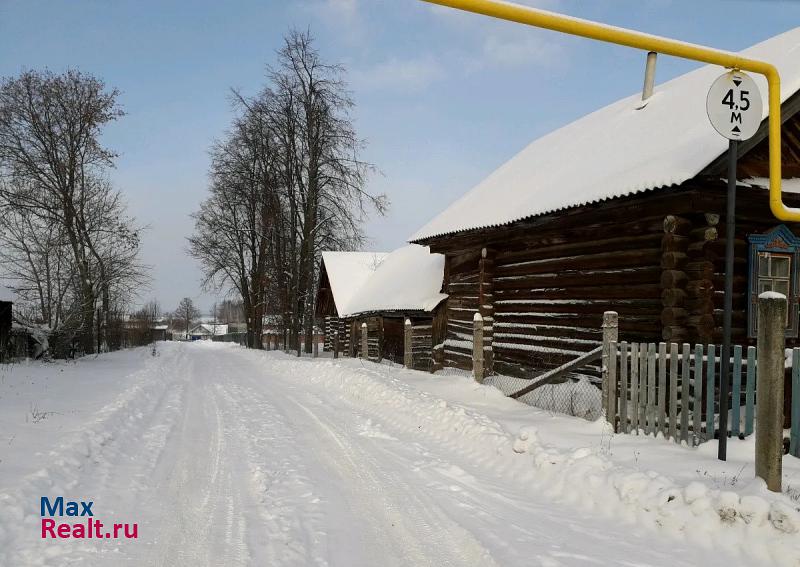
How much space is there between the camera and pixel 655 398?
249 inches

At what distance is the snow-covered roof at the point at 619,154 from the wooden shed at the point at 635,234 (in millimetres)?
41

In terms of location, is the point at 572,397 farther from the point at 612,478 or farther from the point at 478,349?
the point at 612,478

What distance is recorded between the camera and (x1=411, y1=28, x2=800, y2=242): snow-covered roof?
799 centimetres

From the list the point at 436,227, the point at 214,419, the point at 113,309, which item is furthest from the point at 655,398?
the point at 113,309

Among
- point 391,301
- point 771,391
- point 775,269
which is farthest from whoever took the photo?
point 391,301

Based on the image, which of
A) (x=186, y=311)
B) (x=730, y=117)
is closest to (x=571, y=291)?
(x=730, y=117)

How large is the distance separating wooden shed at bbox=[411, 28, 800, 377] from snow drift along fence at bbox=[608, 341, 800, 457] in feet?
6.31

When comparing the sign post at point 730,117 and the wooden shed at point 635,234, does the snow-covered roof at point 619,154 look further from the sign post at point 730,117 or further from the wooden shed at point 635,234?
the sign post at point 730,117

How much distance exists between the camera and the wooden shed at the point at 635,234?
8023 millimetres

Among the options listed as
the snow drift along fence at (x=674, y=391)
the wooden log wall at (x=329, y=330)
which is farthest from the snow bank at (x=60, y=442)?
the wooden log wall at (x=329, y=330)

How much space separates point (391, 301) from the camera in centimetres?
2002

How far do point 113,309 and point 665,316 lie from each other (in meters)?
36.1

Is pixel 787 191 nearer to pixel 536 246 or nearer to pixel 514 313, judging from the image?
pixel 536 246

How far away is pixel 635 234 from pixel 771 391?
5215 millimetres
